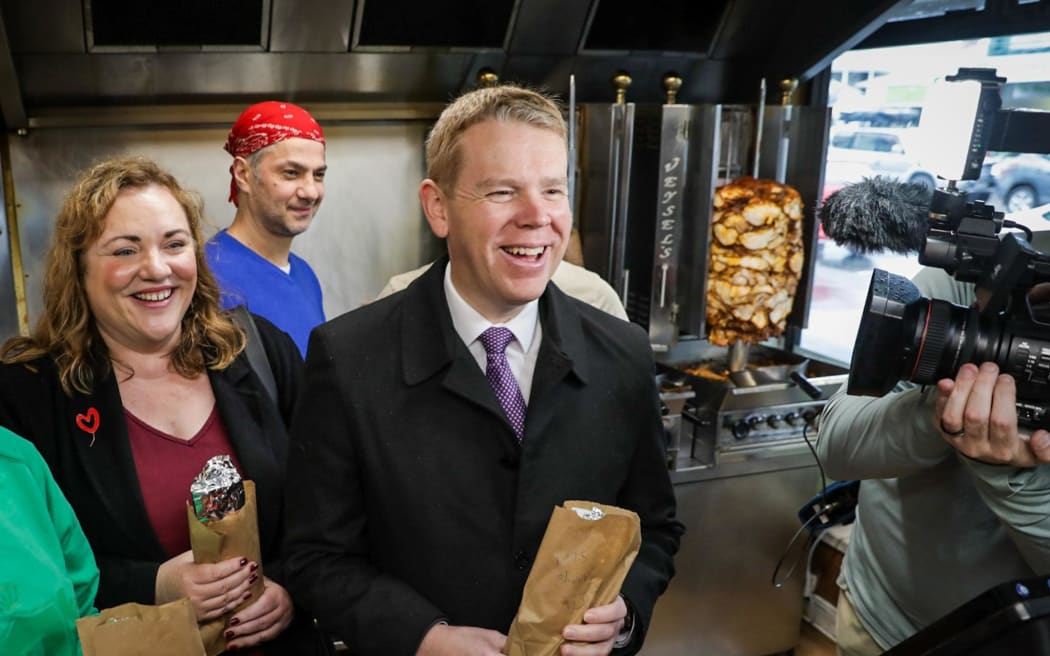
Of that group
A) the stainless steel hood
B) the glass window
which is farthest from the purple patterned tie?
the stainless steel hood

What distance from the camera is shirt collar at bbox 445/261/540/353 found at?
4.09 ft

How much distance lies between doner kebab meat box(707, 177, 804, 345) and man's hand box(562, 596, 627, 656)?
188 cm

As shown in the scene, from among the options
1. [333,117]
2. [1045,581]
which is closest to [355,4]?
[333,117]

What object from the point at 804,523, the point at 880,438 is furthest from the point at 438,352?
the point at 804,523

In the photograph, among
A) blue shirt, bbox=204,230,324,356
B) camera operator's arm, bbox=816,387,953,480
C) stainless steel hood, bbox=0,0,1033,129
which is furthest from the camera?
stainless steel hood, bbox=0,0,1033,129

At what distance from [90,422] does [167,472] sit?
16cm

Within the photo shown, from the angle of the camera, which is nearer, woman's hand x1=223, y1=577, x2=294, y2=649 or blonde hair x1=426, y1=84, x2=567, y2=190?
blonde hair x1=426, y1=84, x2=567, y2=190

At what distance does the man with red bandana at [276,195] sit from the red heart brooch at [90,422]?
0.87 metres

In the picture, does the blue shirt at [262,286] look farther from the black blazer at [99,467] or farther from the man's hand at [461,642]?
the man's hand at [461,642]

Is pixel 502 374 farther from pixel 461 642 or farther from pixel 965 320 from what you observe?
pixel 965 320

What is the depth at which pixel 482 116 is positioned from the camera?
3.82 feet

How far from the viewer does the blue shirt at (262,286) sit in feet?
7.36

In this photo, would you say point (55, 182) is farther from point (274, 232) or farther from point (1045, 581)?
point (1045, 581)

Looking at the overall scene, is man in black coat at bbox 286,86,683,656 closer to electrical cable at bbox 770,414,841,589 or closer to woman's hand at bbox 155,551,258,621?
woman's hand at bbox 155,551,258,621
